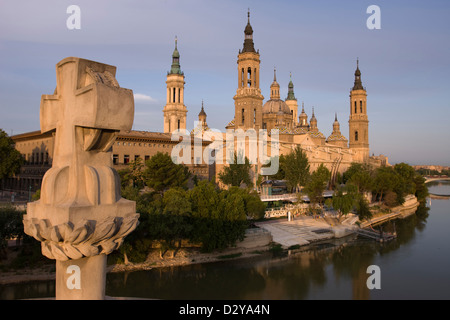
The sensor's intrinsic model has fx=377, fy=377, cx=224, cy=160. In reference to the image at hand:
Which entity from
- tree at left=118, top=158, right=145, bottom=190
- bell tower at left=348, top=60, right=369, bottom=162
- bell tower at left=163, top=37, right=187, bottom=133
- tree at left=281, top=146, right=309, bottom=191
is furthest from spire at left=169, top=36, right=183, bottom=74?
bell tower at left=348, top=60, right=369, bottom=162

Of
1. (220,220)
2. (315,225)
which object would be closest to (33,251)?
(220,220)

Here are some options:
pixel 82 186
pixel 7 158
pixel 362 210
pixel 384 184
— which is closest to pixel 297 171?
pixel 362 210

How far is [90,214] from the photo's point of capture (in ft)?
18.9

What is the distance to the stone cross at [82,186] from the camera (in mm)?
5629

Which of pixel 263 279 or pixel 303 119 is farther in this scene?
pixel 303 119

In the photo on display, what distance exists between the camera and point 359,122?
83938 mm

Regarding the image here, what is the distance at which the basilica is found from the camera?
43.8 meters

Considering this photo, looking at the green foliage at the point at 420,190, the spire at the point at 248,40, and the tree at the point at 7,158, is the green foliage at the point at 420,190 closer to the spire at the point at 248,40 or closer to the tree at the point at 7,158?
the spire at the point at 248,40

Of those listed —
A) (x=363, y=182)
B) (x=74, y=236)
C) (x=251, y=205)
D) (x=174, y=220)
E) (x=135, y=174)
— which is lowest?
(x=174, y=220)

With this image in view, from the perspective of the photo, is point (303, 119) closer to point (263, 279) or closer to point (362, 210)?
point (362, 210)

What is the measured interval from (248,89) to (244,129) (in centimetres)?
564

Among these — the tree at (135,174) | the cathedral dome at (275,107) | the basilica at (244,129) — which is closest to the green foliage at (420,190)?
the basilica at (244,129)

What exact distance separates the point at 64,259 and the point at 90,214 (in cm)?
76

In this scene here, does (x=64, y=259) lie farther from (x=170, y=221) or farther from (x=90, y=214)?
(x=170, y=221)
